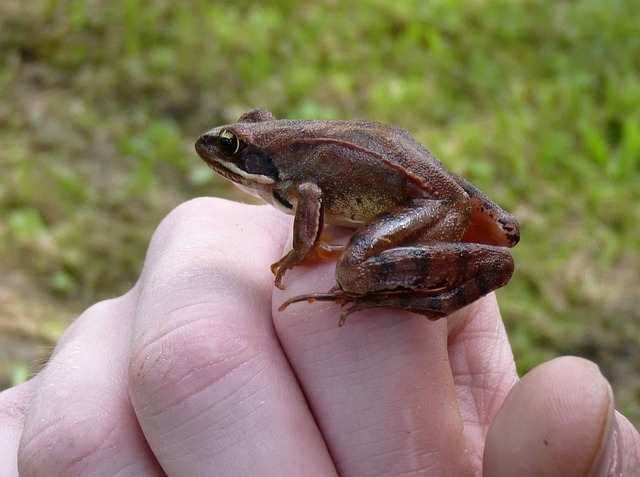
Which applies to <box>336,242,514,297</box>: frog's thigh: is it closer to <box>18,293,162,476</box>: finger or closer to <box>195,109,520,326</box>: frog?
<box>195,109,520,326</box>: frog

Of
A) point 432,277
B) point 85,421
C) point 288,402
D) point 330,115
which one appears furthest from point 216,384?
point 330,115

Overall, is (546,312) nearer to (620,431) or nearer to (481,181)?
(481,181)

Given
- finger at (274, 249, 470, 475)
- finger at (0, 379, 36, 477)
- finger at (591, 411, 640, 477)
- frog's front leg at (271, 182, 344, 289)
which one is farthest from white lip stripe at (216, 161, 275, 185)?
finger at (591, 411, 640, 477)

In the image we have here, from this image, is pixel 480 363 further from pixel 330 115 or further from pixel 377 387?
pixel 330 115

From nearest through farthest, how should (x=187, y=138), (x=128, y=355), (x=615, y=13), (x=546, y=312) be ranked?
(x=128, y=355), (x=546, y=312), (x=187, y=138), (x=615, y=13)

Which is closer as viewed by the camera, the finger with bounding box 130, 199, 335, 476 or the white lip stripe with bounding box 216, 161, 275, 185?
the finger with bounding box 130, 199, 335, 476

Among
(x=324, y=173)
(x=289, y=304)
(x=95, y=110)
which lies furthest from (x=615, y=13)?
(x=289, y=304)

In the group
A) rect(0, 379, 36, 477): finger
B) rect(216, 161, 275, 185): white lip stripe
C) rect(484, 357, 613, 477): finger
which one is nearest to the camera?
rect(484, 357, 613, 477): finger

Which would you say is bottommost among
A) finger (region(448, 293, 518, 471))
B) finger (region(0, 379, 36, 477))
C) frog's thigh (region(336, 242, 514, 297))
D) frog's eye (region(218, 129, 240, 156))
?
finger (region(0, 379, 36, 477))

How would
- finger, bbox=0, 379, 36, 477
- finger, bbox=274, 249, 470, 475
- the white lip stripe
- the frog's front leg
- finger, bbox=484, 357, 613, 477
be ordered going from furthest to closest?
the white lip stripe, finger, bbox=0, 379, 36, 477, the frog's front leg, finger, bbox=274, 249, 470, 475, finger, bbox=484, 357, 613, 477
